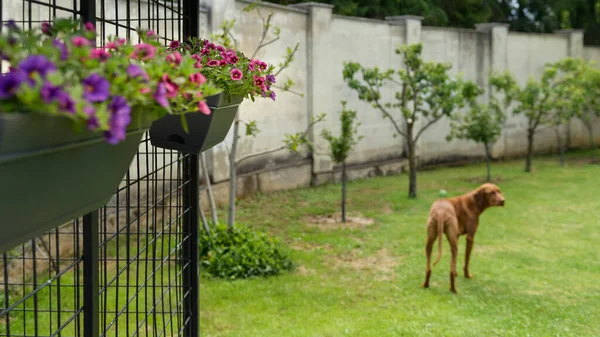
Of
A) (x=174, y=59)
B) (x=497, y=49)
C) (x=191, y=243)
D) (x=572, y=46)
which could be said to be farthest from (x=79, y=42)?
(x=572, y=46)

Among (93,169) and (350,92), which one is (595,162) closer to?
(350,92)

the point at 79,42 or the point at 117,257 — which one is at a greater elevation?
the point at 79,42

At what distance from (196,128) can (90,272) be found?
657 mm

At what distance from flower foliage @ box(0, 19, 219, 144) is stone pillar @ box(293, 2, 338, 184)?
39.0ft

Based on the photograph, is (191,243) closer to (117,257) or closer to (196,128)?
(117,257)

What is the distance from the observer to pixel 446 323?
6352mm

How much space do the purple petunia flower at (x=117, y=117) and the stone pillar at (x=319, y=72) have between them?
40.0 ft

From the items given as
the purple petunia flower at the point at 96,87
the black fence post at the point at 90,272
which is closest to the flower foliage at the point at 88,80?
the purple petunia flower at the point at 96,87

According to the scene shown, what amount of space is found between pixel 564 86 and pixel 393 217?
6.98 m

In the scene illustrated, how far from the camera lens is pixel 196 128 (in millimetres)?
2455

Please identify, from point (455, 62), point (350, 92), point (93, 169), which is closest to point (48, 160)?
point (93, 169)

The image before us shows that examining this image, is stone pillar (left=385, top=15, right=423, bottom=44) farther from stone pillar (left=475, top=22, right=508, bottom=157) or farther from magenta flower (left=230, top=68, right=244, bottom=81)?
magenta flower (left=230, top=68, right=244, bottom=81)

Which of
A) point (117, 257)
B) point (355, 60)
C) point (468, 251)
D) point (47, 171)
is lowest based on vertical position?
point (468, 251)

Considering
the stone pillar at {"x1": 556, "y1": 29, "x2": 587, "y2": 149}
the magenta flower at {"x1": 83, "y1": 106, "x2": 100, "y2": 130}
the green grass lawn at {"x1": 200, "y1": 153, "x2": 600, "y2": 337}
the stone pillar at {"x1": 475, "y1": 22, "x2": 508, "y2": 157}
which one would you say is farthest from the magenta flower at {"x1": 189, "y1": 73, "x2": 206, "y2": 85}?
the stone pillar at {"x1": 556, "y1": 29, "x2": 587, "y2": 149}
